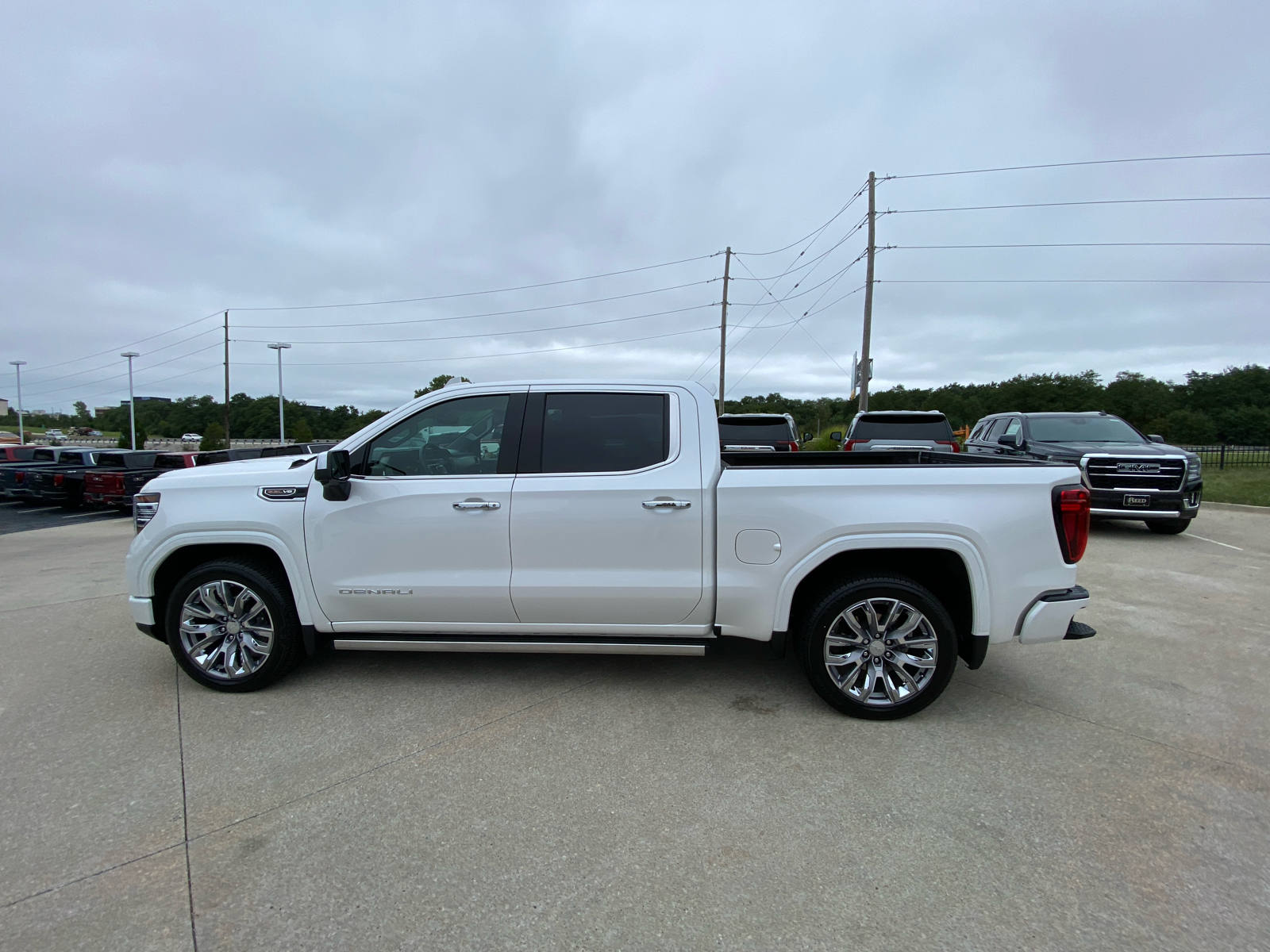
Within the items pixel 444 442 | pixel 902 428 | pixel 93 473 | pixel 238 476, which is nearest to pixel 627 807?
pixel 444 442

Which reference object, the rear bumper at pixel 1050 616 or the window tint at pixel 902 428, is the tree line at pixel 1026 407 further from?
the rear bumper at pixel 1050 616

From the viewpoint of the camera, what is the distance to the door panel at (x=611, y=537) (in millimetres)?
3495

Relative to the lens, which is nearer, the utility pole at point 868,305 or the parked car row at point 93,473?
the parked car row at point 93,473

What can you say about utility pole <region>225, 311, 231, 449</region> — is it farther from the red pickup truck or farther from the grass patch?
the grass patch

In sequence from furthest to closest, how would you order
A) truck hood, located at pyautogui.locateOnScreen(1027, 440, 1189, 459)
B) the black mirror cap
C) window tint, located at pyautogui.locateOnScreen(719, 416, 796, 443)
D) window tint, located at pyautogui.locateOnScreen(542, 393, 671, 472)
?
window tint, located at pyautogui.locateOnScreen(719, 416, 796, 443)
truck hood, located at pyautogui.locateOnScreen(1027, 440, 1189, 459)
window tint, located at pyautogui.locateOnScreen(542, 393, 671, 472)
the black mirror cap

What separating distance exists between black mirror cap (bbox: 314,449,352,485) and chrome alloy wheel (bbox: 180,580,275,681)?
926 mm

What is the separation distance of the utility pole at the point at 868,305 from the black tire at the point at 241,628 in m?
20.8

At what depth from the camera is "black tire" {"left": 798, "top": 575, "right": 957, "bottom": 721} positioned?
3.37m

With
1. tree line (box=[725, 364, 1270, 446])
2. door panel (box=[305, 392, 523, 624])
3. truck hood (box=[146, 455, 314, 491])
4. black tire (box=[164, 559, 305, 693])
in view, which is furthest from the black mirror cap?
tree line (box=[725, 364, 1270, 446])

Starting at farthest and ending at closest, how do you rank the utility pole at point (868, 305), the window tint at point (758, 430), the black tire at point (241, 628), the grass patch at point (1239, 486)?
1. the utility pole at point (868, 305)
2. the grass patch at point (1239, 486)
3. the window tint at point (758, 430)
4. the black tire at point (241, 628)

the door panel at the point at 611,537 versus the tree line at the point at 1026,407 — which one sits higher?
the tree line at the point at 1026,407

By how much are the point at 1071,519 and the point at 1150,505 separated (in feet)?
23.7

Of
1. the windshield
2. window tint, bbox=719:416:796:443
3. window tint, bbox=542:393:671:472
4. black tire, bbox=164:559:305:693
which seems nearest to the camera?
window tint, bbox=542:393:671:472

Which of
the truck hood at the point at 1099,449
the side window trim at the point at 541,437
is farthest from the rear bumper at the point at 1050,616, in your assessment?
the truck hood at the point at 1099,449
